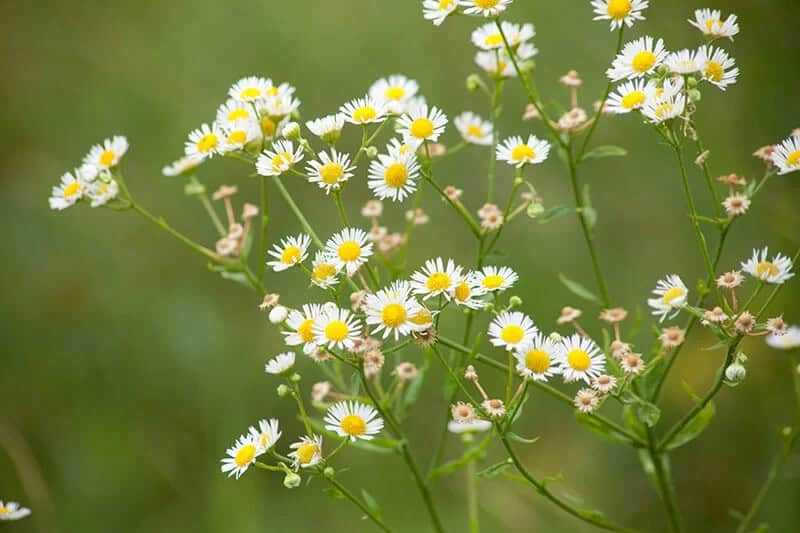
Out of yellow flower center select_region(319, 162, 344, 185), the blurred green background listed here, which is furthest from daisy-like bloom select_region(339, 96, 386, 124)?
the blurred green background

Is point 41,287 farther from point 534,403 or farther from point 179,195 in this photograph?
point 534,403

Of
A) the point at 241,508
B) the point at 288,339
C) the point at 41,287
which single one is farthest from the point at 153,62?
the point at 288,339

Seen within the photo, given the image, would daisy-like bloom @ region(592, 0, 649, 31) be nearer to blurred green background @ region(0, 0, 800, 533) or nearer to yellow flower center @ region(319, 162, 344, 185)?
yellow flower center @ region(319, 162, 344, 185)

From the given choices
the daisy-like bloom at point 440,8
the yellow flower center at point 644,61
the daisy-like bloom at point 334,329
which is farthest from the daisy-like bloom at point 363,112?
the yellow flower center at point 644,61

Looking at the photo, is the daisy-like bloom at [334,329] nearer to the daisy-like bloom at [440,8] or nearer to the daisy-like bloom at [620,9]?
the daisy-like bloom at [440,8]

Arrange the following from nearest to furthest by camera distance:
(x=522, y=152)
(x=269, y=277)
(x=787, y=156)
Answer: (x=787, y=156)
(x=522, y=152)
(x=269, y=277)

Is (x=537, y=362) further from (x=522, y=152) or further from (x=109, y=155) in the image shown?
(x=109, y=155)

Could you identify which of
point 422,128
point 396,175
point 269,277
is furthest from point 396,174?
point 269,277
